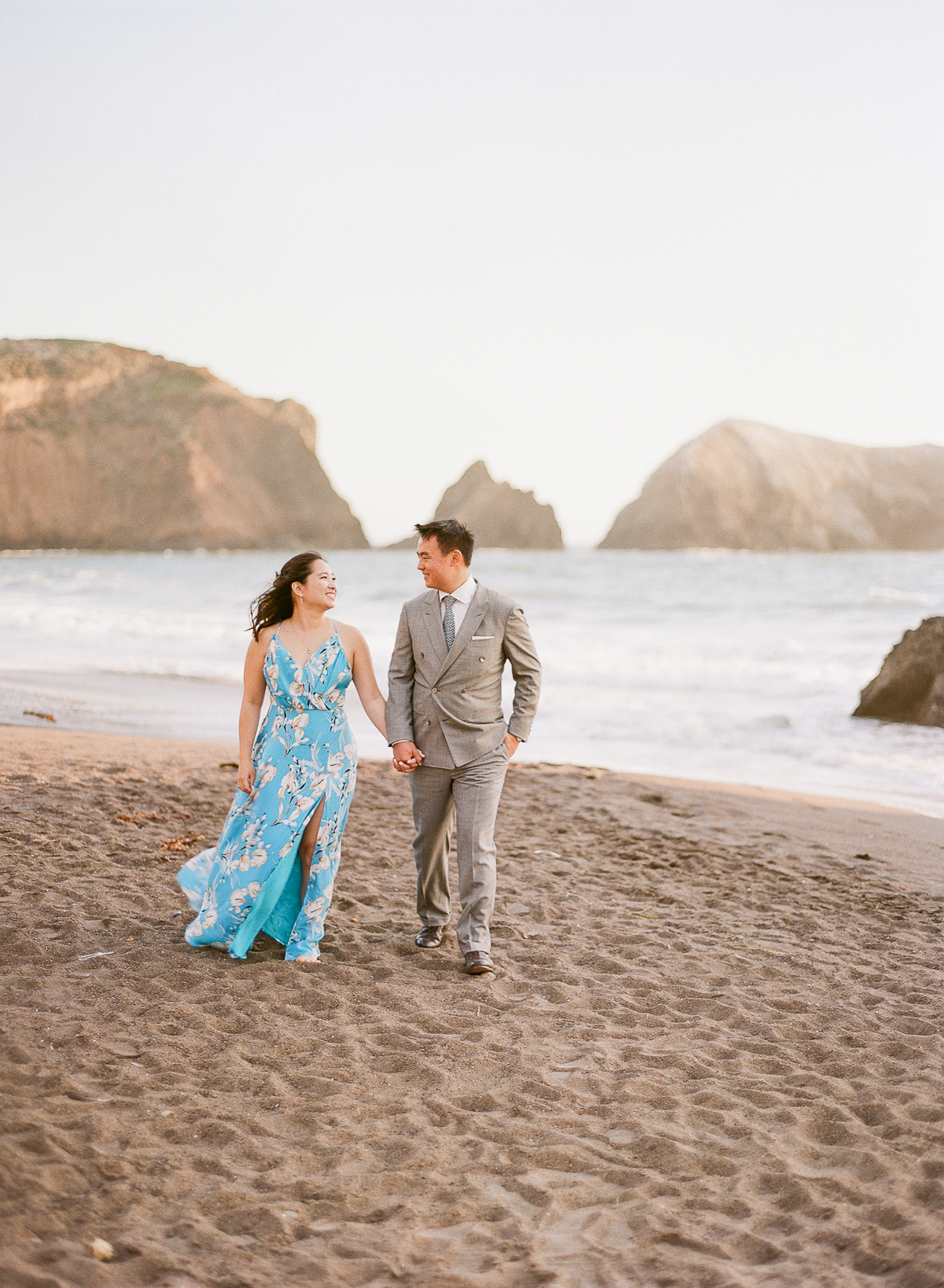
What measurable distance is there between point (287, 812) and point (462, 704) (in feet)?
2.83

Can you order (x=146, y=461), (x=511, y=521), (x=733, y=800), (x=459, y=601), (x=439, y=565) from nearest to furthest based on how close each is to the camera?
1. (x=439, y=565)
2. (x=459, y=601)
3. (x=733, y=800)
4. (x=511, y=521)
5. (x=146, y=461)

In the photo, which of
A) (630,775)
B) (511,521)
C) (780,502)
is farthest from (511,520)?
(630,775)

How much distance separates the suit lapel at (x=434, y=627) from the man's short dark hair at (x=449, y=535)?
0.66 ft

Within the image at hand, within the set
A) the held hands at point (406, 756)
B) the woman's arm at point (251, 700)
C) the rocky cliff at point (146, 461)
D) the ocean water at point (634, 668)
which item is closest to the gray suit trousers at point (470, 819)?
the held hands at point (406, 756)

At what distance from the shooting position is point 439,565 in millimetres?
4227

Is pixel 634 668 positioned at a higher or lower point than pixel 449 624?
lower

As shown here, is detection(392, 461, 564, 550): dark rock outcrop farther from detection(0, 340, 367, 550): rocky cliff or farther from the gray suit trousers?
the gray suit trousers

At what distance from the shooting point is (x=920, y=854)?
670 centimetres

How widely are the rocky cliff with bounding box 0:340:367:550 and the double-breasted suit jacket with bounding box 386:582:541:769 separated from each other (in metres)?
98.8

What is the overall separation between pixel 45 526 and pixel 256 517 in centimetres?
2046

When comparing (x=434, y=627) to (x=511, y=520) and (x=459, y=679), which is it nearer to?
(x=459, y=679)

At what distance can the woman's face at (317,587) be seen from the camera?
13.9 feet

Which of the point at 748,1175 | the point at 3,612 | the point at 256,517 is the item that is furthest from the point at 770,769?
the point at 256,517

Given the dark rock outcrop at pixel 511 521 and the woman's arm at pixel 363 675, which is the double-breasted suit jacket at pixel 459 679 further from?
the dark rock outcrop at pixel 511 521
